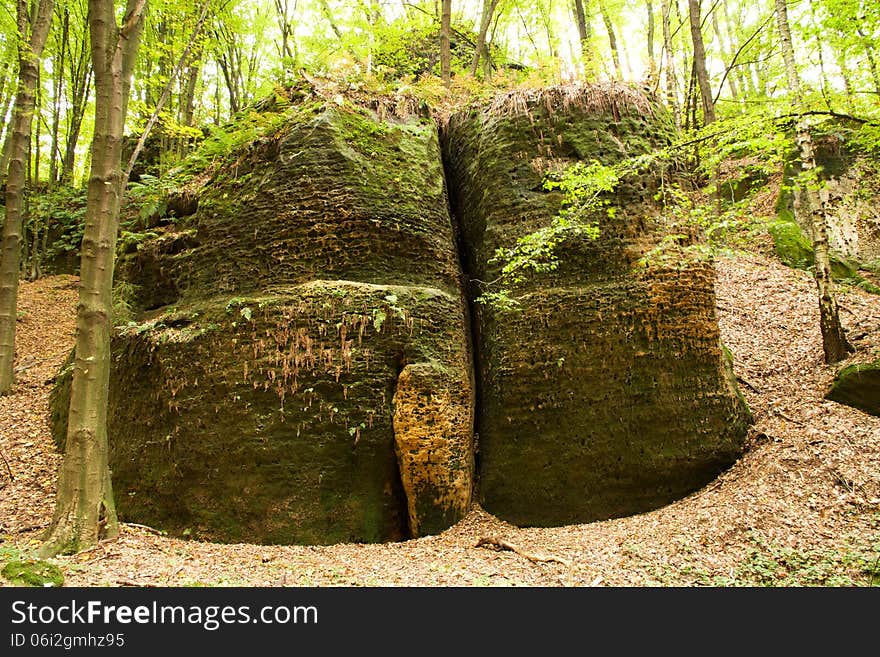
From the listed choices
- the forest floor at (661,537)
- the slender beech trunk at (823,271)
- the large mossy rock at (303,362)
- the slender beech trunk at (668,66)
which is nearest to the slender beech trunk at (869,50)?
the slender beech trunk at (823,271)

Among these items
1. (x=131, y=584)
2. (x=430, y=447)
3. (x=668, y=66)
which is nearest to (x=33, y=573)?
(x=131, y=584)

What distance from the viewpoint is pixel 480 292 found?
8.43 metres

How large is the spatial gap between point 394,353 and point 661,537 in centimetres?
413

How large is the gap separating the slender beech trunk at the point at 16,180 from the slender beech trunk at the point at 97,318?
499 cm

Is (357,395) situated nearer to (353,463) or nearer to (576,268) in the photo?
(353,463)

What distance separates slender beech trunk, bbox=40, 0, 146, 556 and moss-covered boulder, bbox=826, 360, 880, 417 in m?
9.82

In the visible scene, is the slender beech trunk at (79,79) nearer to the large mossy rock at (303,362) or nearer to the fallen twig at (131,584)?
the large mossy rock at (303,362)

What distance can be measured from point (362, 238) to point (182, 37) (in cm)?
701

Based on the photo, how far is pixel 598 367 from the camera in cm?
743

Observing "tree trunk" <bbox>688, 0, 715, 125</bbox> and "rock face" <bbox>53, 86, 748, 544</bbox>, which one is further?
"tree trunk" <bbox>688, 0, 715, 125</bbox>

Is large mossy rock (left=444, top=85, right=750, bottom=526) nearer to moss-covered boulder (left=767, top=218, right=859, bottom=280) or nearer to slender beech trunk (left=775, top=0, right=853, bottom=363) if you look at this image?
slender beech trunk (left=775, top=0, right=853, bottom=363)

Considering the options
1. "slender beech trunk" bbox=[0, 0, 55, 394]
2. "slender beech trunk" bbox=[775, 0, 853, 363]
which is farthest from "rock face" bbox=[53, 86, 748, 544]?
"slender beech trunk" bbox=[775, 0, 853, 363]

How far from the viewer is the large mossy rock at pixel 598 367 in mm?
7078

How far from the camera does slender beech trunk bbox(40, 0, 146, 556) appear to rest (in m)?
4.95
